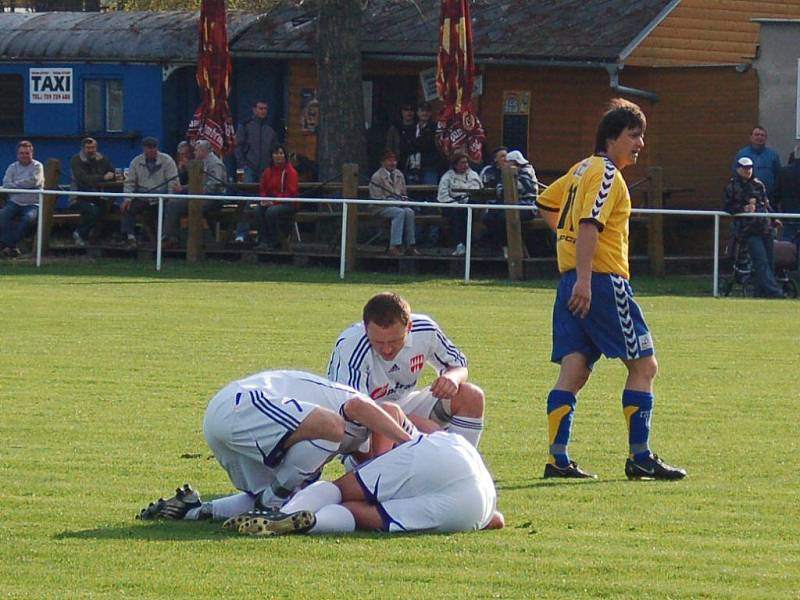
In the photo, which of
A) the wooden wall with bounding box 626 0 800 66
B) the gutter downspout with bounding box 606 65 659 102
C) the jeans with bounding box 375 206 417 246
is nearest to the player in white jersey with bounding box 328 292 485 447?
the jeans with bounding box 375 206 417 246

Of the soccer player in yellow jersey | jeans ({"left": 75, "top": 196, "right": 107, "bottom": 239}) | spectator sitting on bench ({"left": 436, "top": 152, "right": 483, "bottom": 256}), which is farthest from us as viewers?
jeans ({"left": 75, "top": 196, "right": 107, "bottom": 239})

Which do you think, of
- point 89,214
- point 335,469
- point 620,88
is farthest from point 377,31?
point 335,469

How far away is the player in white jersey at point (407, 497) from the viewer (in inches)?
292

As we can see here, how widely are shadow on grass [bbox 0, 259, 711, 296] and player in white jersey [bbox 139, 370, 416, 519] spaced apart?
13.7 m

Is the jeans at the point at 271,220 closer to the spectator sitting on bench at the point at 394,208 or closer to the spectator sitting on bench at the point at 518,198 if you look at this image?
the spectator sitting on bench at the point at 394,208

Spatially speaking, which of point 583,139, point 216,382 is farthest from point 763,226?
point 216,382

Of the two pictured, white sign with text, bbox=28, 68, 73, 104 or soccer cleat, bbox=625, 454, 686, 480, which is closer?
soccer cleat, bbox=625, 454, 686, 480

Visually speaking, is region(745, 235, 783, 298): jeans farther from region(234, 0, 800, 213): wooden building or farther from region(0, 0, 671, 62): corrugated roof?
region(0, 0, 671, 62): corrugated roof

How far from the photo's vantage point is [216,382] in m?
12.6

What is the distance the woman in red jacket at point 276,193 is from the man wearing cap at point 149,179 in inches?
52.0

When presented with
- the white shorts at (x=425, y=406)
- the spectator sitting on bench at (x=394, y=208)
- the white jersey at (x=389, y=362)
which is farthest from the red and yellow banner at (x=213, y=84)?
the white jersey at (x=389, y=362)

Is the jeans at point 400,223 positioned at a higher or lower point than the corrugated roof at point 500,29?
lower

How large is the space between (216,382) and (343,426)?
517 centimetres

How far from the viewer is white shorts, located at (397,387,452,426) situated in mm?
8531
